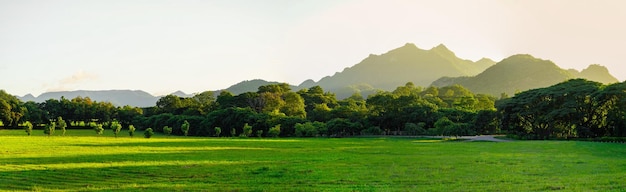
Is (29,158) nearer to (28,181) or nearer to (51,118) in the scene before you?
(28,181)

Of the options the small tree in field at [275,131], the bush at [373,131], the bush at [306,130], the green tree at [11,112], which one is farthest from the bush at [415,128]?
the green tree at [11,112]

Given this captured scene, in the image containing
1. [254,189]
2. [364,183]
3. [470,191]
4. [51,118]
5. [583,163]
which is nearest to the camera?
[470,191]

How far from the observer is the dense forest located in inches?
2596

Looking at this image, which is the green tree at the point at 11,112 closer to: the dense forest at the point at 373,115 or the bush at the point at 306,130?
the dense forest at the point at 373,115

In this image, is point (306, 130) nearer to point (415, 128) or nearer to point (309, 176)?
point (415, 128)

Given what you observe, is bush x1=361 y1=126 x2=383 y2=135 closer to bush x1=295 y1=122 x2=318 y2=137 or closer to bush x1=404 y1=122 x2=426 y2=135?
bush x1=404 y1=122 x2=426 y2=135

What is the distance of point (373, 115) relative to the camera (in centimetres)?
9938

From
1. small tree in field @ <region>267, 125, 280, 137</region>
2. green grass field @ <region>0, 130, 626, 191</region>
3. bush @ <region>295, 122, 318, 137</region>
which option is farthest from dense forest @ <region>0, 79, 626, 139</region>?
green grass field @ <region>0, 130, 626, 191</region>

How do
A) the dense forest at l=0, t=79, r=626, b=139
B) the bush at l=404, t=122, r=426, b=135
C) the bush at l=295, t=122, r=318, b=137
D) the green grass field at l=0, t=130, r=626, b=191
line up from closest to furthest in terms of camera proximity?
1. the green grass field at l=0, t=130, r=626, b=191
2. the dense forest at l=0, t=79, r=626, b=139
3. the bush at l=404, t=122, r=426, b=135
4. the bush at l=295, t=122, r=318, b=137

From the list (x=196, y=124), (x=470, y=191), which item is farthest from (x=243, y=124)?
(x=470, y=191)

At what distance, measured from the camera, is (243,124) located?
100062 mm

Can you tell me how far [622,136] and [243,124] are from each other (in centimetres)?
6887

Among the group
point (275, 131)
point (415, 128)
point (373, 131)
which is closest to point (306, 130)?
point (275, 131)

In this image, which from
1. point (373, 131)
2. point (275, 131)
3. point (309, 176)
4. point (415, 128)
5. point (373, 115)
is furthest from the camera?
point (373, 115)
